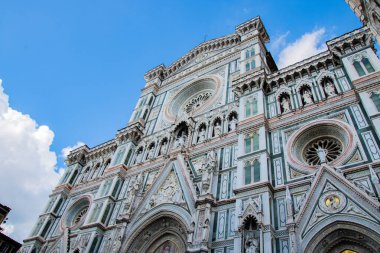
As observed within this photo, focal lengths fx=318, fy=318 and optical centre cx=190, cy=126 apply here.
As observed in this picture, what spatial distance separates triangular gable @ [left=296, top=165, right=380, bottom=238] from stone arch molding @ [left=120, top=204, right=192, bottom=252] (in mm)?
5599

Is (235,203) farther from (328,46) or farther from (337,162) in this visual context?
(328,46)

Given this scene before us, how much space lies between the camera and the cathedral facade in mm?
11164

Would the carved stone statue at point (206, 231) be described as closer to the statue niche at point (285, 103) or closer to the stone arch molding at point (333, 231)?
the stone arch molding at point (333, 231)

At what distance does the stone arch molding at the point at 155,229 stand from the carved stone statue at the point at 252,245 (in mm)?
3886

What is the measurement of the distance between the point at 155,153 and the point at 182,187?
516 centimetres

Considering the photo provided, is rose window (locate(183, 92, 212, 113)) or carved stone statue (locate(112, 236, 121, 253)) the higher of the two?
rose window (locate(183, 92, 212, 113))

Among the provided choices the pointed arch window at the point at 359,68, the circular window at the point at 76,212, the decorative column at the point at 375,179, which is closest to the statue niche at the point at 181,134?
the circular window at the point at 76,212

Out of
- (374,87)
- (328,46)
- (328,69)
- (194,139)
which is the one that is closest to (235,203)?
(194,139)

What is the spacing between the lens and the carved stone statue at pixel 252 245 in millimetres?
11109

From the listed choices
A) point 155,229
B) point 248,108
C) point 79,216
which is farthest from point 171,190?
point 79,216

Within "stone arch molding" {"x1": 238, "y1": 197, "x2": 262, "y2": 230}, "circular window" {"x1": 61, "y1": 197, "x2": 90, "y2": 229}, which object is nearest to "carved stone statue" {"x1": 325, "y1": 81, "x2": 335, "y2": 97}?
"stone arch molding" {"x1": 238, "y1": 197, "x2": 262, "y2": 230}

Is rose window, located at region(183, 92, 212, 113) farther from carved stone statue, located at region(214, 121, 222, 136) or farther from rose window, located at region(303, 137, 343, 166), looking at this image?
rose window, located at region(303, 137, 343, 166)

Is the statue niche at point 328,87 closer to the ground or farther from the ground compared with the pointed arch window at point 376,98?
farther from the ground

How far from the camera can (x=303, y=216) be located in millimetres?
11180
